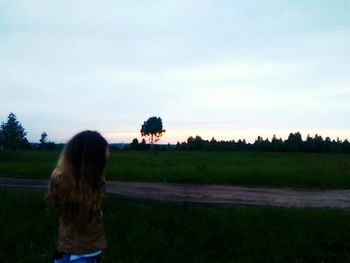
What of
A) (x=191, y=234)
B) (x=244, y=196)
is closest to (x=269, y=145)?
(x=244, y=196)

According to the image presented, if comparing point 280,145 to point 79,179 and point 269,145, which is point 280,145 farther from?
point 79,179

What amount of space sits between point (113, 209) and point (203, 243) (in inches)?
136

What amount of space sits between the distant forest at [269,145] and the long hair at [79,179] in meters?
101

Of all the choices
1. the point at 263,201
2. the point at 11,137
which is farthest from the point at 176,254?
the point at 11,137

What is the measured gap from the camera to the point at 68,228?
3.78 m

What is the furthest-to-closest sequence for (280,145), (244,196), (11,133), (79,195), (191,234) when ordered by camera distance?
(280,145) < (11,133) < (244,196) < (191,234) < (79,195)

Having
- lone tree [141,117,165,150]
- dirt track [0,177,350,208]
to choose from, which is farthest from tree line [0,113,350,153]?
dirt track [0,177,350,208]

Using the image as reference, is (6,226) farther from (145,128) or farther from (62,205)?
→ (145,128)

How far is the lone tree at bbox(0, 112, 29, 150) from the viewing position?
71.1 meters

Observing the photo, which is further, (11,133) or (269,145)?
(269,145)

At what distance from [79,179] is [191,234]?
20.0 ft

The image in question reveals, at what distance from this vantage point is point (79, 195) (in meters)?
3.69

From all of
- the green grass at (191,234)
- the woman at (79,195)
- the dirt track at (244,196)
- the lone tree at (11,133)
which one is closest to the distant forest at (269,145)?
the lone tree at (11,133)

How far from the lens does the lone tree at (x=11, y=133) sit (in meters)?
71.1
